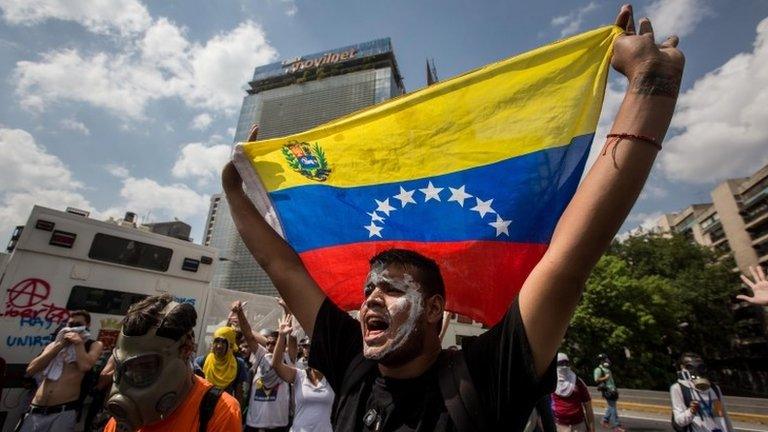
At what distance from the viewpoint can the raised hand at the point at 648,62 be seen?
1.52 metres

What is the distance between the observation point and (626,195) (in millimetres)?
1399

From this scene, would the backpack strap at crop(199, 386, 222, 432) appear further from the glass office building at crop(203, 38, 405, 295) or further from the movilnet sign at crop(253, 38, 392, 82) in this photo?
the movilnet sign at crop(253, 38, 392, 82)

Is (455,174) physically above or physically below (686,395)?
above

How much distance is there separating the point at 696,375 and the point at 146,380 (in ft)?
23.8

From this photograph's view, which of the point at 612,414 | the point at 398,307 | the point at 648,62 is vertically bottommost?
the point at 612,414

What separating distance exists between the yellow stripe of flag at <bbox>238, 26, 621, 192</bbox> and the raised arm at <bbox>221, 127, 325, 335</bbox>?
0.44 meters

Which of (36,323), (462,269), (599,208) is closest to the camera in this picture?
(599,208)

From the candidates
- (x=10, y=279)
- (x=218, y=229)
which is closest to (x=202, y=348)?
(x=10, y=279)

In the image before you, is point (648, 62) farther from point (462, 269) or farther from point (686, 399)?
point (686, 399)

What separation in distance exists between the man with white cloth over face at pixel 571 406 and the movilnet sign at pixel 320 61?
94.9 meters

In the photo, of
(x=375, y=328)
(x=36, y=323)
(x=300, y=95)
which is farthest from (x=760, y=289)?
(x=300, y=95)

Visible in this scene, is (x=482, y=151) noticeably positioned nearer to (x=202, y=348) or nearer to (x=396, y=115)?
(x=396, y=115)

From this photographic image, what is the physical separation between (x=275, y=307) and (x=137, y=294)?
5.05 metres

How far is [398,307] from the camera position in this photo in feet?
5.84
